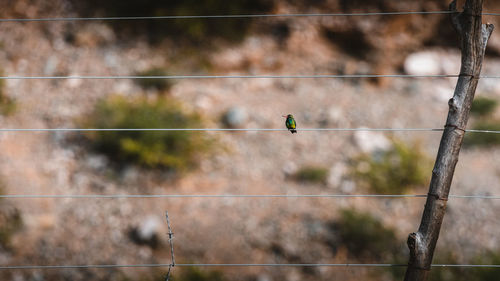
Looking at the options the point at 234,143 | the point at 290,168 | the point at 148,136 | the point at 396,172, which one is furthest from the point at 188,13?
the point at 396,172

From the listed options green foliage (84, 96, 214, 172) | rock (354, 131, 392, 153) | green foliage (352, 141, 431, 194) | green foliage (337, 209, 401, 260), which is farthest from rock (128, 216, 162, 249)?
rock (354, 131, 392, 153)

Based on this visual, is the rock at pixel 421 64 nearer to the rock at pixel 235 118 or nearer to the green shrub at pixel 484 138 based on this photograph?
the green shrub at pixel 484 138

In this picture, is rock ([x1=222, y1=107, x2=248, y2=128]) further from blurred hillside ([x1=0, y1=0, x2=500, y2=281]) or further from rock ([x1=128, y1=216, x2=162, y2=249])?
rock ([x1=128, y1=216, x2=162, y2=249])

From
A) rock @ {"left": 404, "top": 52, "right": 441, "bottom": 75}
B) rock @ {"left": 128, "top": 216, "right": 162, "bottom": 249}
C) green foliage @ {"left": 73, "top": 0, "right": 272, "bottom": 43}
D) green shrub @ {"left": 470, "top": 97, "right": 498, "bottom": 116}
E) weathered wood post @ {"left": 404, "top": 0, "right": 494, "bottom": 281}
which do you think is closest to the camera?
weathered wood post @ {"left": 404, "top": 0, "right": 494, "bottom": 281}

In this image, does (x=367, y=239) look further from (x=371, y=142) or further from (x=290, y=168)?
(x=371, y=142)

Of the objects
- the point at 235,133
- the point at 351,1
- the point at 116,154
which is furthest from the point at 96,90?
the point at 351,1

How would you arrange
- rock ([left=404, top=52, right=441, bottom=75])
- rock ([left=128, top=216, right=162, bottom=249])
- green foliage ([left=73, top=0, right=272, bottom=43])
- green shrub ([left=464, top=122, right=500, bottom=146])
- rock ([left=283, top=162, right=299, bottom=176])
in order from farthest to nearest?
rock ([left=404, top=52, right=441, bottom=75]) → green foliage ([left=73, top=0, right=272, bottom=43]) → green shrub ([left=464, top=122, right=500, bottom=146]) → rock ([left=283, top=162, right=299, bottom=176]) → rock ([left=128, top=216, right=162, bottom=249])
